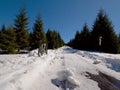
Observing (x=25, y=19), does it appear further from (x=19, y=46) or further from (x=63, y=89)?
(x=63, y=89)

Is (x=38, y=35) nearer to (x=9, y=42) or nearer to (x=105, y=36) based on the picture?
(x=9, y=42)

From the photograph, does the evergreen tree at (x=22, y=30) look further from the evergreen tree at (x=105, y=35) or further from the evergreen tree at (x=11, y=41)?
the evergreen tree at (x=105, y=35)

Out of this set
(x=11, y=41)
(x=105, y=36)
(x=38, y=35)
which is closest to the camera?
(x=11, y=41)

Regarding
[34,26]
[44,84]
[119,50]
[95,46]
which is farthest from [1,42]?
[44,84]

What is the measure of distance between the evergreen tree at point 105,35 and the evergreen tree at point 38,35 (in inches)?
485

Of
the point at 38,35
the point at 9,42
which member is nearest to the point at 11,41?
the point at 9,42

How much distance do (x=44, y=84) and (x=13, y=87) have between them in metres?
1.61

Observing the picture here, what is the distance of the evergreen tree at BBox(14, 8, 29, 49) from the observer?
31.9m

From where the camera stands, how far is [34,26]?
38500 millimetres

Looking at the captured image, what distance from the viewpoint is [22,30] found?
1293 inches

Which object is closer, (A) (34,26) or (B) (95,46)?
(B) (95,46)

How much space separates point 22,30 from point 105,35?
58.1ft

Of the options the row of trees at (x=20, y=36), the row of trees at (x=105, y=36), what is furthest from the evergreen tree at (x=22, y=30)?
the row of trees at (x=105, y=36)

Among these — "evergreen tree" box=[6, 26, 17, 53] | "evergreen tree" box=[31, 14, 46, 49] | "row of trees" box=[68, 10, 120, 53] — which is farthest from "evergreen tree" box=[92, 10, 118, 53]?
"evergreen tree" box=[6, 26, 17, 53]
